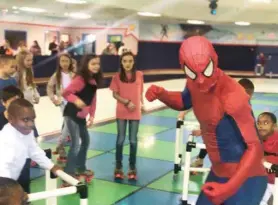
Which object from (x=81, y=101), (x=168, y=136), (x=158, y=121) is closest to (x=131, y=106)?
(x=81, y=101)

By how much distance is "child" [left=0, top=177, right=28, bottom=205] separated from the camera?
63.1 inches

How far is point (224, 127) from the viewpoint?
238 centimetres

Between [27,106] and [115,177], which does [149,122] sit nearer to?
[115,177]

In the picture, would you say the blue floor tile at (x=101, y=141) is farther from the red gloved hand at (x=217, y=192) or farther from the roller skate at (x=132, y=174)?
the red gloved hand at (x=217, y=192)

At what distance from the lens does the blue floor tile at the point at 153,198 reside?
14.3 feet

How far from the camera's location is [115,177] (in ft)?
16.6

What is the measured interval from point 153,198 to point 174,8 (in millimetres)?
12563

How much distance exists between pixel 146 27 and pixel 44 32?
232 inches

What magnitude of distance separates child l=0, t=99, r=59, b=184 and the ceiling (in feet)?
32.5

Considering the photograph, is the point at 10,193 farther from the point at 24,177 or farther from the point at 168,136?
A: the point at 168,136

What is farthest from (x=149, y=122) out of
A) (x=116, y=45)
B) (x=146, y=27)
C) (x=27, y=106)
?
(x=146, y=27)


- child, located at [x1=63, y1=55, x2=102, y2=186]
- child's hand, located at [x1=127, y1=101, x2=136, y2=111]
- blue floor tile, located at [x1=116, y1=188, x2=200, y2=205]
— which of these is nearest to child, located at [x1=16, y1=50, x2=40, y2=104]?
child, located at [x1=63, y1=55, x2=102, y2=186]

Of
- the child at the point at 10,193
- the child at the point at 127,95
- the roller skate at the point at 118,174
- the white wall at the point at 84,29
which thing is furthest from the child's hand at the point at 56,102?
the white wall at the point at 84,29

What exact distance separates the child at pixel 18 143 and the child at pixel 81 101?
1555 mm
